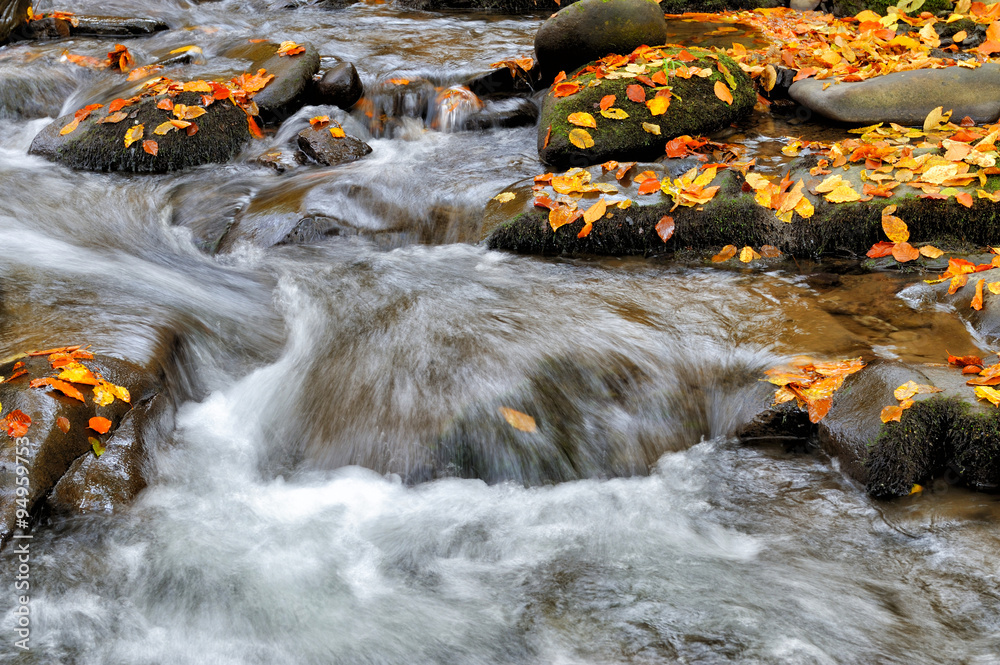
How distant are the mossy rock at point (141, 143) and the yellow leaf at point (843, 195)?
5.28 m

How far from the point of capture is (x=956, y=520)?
9.90 feet

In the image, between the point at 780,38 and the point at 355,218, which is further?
the point at 780,38

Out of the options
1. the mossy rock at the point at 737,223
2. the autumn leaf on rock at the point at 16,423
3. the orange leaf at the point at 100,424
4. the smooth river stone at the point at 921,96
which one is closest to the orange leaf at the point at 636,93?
the mossy rock at the point at 737,223

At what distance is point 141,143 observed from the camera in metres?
6.45

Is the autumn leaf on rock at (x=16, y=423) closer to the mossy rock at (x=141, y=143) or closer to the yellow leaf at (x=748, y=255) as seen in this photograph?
the mossy rock at (x=141, y=143)

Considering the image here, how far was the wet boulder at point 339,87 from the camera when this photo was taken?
7.42 metres

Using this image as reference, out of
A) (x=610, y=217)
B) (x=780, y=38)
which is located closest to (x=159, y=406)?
(x=610, y=217)

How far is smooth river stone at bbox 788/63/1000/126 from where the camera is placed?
575 cm

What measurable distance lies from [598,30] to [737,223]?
3054 mm

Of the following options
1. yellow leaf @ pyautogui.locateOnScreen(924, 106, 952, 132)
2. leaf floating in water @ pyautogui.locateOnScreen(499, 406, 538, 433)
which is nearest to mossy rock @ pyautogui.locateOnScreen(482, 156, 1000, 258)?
yellow leaf @ pyautogui.locateOnScreen(924, 106, 952, 132)

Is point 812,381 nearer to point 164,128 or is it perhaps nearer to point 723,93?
point 723,93

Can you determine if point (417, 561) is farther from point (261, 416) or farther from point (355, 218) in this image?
point (355, 218)

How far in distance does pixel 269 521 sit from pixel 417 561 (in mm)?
736

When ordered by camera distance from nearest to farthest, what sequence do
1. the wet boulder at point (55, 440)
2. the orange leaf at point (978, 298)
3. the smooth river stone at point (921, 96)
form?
1. the wet boulder at point (55, 440)
2. the orange leaf at point (978, 298)
3. the smooth river stone at point (921, 96)
